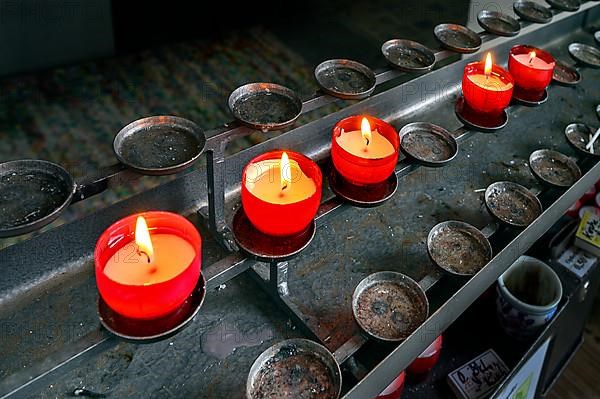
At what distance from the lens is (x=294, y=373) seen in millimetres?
667

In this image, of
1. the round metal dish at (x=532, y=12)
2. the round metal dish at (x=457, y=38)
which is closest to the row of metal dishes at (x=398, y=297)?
the round metal dish at (x=457, y=38)

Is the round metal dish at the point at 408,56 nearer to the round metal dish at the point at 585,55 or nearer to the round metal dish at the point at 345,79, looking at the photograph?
the round metal dish at the point at 345,79

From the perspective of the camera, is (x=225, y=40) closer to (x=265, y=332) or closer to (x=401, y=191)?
(x=401, y=191)

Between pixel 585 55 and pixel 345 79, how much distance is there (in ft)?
2.39

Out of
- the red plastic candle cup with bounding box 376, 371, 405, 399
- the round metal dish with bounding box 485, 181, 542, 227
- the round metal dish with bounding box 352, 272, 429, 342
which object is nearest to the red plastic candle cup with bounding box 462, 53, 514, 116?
the round metal dish with bounding box 485, 181, 542, 227

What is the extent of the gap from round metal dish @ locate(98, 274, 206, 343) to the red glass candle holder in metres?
0.63

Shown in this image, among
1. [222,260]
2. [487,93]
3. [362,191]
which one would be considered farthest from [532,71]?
[222,260]

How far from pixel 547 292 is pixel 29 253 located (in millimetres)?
967

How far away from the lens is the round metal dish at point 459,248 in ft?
2.78

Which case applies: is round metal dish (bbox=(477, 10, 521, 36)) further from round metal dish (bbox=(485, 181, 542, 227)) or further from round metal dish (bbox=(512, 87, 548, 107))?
round metal dish (bbox=(485, 181, 542, 227))

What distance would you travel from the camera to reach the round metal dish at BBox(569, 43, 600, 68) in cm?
127

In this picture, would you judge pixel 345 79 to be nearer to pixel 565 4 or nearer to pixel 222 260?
pixel 222 260

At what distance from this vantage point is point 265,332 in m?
0.82

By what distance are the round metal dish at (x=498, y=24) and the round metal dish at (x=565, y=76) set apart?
0.43 ft
